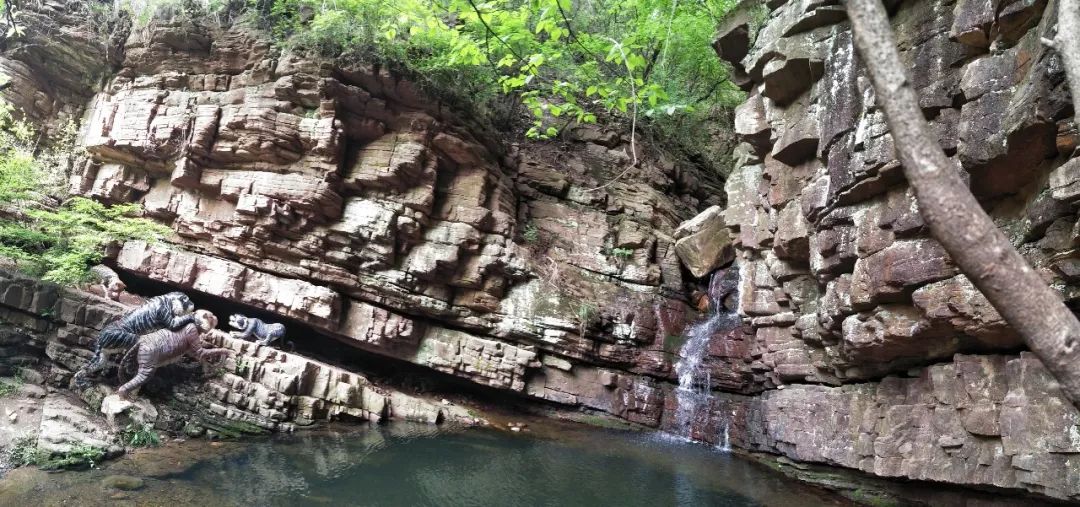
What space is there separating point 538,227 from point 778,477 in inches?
351

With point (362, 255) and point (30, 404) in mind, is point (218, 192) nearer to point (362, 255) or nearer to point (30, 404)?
point (362, 255)

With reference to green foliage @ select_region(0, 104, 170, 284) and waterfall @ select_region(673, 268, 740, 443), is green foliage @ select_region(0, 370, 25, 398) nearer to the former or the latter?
green foliage @ select_region(0, 104, 170, 284)

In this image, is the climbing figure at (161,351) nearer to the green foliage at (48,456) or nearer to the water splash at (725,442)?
the green foliage at (48,456)

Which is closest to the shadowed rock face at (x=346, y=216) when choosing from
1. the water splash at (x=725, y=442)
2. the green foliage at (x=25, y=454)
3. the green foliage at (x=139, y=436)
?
the water splash at (x=725, y=442)

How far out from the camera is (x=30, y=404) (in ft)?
26.7

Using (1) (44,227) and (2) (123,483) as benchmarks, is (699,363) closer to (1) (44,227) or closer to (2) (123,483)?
(2) (123,483)

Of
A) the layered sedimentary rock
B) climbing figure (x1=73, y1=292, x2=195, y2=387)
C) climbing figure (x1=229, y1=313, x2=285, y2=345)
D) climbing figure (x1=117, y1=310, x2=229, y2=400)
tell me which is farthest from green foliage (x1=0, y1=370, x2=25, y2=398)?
climbing figure (x1=229, y1=313, x2=285, y2=345)

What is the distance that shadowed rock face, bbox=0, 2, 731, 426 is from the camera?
12609 millimetres

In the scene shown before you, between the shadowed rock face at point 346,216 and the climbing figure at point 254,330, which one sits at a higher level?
the shadowed rock face at point 346,216

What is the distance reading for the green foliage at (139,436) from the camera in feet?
26.7

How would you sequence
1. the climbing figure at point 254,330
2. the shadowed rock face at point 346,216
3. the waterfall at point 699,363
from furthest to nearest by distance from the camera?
1. the waterfall at point 699,363
2. the shadowed rock face at point 346,216
3. the climbing figure at point 254,330

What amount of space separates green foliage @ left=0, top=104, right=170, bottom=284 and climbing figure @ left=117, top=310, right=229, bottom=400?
2269 mm

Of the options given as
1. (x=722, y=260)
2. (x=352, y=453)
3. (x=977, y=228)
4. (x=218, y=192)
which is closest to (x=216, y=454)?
(x=352, y=453)

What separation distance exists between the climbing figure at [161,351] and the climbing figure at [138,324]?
0.45 ft
